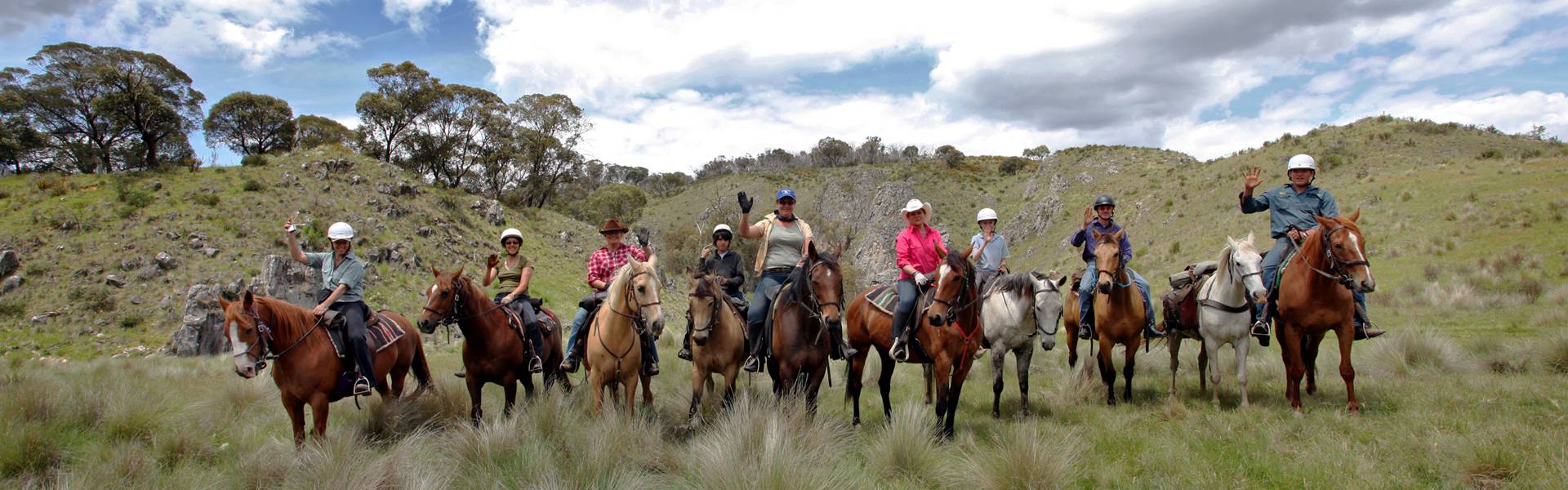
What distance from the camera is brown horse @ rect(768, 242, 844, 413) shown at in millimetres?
6914

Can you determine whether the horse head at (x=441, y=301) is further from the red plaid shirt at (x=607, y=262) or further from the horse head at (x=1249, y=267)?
the horse head at (x=1249, y=267)

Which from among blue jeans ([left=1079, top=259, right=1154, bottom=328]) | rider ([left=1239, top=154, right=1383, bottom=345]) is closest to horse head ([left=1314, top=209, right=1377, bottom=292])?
rider ([left=1239, top=154, right=1383, bottom=345])

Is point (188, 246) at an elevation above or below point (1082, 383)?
above

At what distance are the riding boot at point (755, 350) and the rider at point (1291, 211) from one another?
5.75 m

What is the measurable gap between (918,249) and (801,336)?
1.81m

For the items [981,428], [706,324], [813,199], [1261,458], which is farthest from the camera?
[813,199]

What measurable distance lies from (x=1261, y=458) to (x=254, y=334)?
8596 mm

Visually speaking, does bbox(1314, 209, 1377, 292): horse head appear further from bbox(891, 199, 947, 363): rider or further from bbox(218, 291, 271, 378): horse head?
bbox(218, 291, 271, 378): horse head

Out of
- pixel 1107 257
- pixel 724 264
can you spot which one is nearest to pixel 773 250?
pixel 724 264

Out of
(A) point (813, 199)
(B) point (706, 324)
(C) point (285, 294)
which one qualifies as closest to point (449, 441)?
(B) point (706, 324)

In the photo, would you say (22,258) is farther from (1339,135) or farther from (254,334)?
(1339,135)

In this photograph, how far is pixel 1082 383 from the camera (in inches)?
356

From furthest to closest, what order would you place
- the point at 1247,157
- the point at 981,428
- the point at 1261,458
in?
1. the point at 1247,157
2. the point at 981,428
3. the point at 1261,458

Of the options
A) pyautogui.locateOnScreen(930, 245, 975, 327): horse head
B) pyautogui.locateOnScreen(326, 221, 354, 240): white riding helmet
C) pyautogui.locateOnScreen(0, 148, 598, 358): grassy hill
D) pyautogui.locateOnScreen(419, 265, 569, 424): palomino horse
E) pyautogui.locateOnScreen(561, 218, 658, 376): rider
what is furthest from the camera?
pyautogui.locateOnScreen(0, 148, 598, 358): grassy hill
